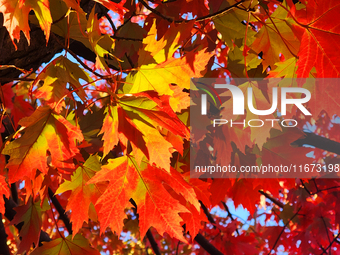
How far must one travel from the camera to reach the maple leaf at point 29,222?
1.15 meters

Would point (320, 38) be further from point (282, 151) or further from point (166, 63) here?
point (282, 151)

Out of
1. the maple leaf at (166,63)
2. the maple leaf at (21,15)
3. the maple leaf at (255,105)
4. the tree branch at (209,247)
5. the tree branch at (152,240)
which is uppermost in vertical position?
the maple leaf at (21,15)

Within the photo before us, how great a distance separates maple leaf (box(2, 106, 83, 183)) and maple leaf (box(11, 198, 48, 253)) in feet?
1.82

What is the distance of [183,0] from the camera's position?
3.84 ft

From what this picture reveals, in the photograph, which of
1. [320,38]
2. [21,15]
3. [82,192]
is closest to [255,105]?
[320,38]

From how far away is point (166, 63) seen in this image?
0.76 metres

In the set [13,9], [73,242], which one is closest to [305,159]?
[73,242]

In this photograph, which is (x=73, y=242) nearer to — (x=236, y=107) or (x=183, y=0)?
(x=236, y=107)

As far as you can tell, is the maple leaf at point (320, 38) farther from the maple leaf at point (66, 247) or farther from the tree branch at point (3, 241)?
the tree branch at point (3, 241)

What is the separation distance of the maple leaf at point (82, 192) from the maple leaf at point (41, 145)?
0.16 m

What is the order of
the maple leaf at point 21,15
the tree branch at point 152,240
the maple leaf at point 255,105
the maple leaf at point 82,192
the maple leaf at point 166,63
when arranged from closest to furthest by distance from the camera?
the maple leaf at point 21,15
the maple leaf at point 166,63
the maple leaf at point 82,192
the maple leaf at point 255,105
the tree branch at point 152,240

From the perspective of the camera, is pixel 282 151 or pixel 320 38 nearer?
pixel 320 38

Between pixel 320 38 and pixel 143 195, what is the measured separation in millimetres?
685

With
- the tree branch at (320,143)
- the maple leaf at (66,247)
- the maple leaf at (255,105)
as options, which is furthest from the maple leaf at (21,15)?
the tree branch at (320,143)
